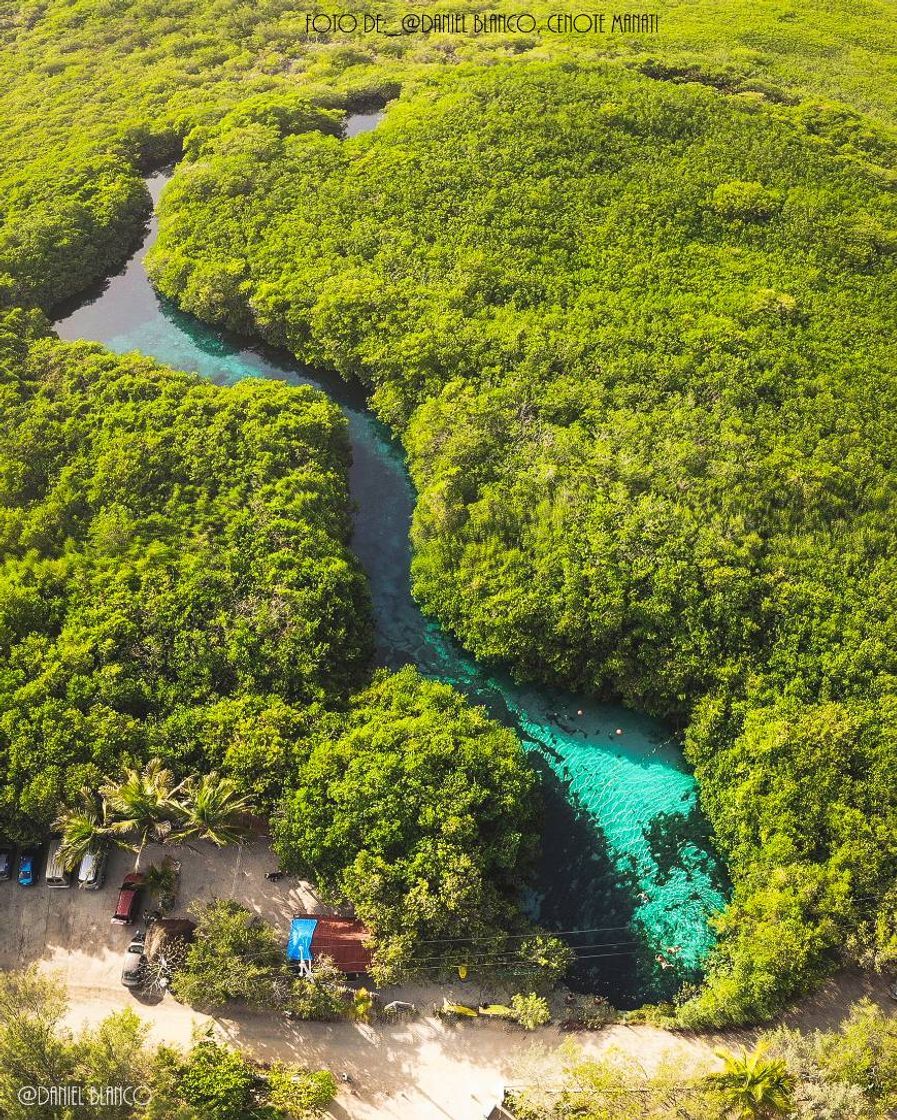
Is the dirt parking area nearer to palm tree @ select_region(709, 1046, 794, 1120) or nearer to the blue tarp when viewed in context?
the blue tarp

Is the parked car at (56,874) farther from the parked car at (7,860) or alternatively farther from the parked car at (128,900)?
the parked car at (128,900)

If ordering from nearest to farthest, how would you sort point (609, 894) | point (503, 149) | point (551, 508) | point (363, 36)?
point (609, 894), point (551, 508), point (503, 149), point (363, 36)

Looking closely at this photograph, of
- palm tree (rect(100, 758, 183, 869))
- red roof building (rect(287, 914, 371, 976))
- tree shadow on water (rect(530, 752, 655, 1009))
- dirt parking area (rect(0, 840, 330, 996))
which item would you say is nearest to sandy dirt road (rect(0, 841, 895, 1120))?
dirt parking area (rect(0, 840, 330, 996))

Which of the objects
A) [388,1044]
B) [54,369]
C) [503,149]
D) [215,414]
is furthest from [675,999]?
[503,149]

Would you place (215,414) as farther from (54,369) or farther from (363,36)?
(363,36)

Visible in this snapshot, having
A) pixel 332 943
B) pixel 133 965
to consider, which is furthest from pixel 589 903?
pixel 133 965

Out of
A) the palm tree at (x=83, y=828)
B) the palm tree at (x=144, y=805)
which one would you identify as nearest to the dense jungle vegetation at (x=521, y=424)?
the palm tree at (x=83, y=828)
